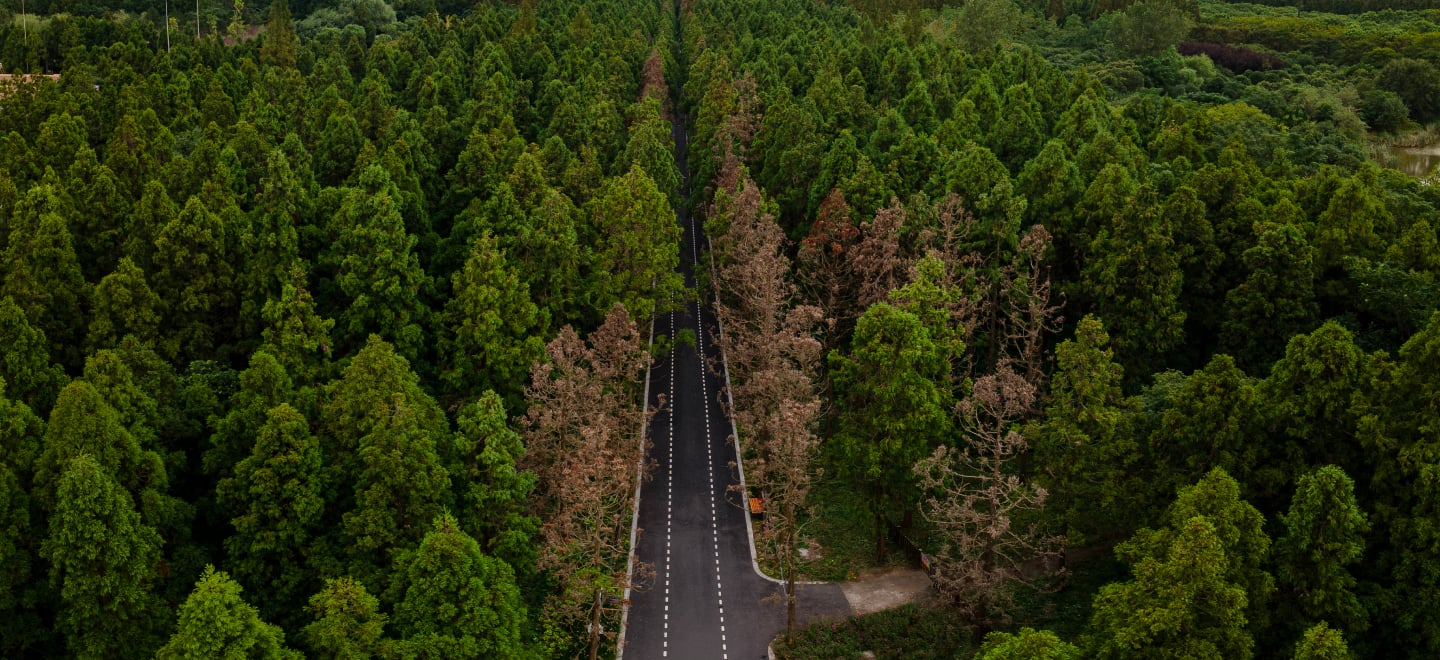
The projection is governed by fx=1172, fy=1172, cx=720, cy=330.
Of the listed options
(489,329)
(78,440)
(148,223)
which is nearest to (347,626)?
(78,440)

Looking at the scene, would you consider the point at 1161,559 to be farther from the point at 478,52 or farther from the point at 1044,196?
the point at 478,52

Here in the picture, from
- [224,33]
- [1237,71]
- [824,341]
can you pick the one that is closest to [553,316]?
[824,341]

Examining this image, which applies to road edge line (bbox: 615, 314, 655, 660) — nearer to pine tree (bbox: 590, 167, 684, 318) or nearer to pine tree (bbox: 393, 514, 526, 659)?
pine tree (bbox: 590, 167, 684, 318)

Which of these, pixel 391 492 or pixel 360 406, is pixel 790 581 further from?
pixel 360 406

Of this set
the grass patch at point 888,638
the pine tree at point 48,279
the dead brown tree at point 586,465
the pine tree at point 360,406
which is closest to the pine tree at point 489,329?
the dead brown tree at point 586,465

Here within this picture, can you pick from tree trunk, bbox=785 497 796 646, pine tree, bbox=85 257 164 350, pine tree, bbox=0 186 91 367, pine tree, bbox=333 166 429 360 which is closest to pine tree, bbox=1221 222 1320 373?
tree trunk, bbox=785 497 796 646

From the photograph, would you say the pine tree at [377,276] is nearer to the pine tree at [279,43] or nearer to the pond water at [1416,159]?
the pine tree at [279,43]
